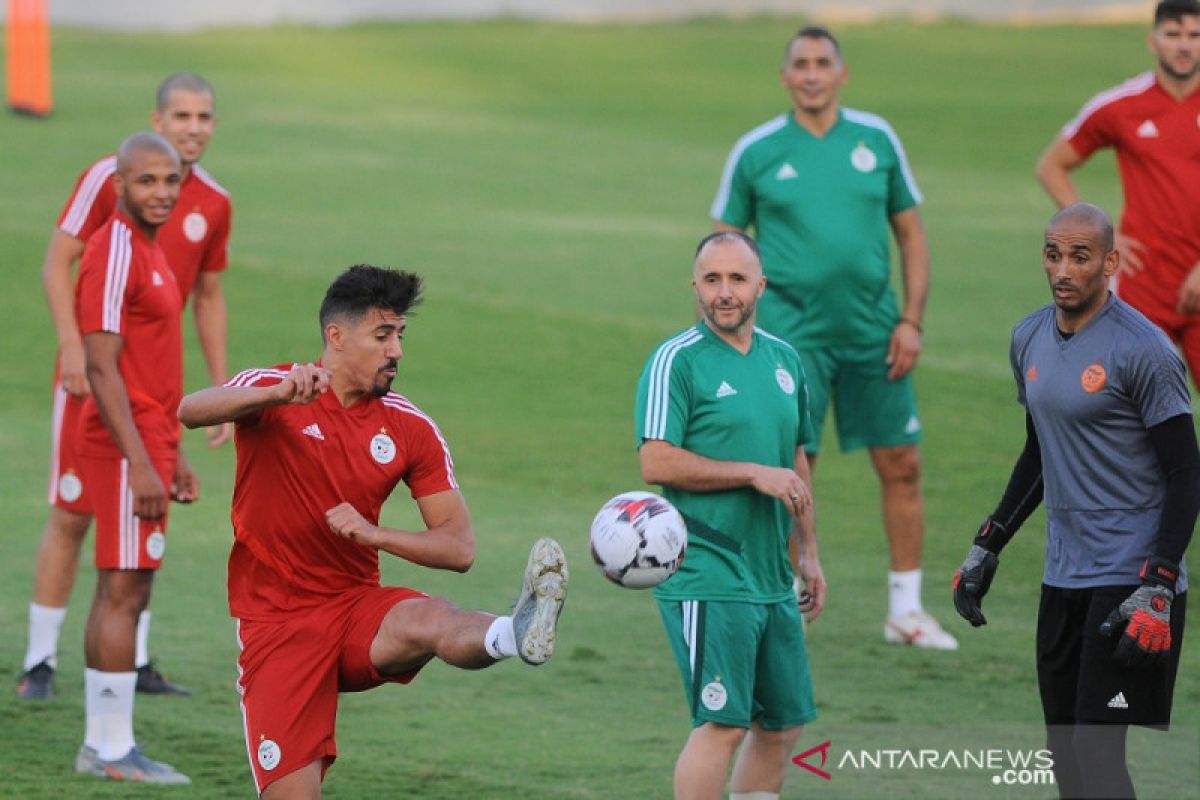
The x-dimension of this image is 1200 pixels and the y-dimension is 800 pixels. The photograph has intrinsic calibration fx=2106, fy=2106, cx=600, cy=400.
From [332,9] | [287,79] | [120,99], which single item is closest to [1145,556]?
[120,99]

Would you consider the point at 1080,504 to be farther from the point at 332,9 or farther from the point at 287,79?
the point at 332,9

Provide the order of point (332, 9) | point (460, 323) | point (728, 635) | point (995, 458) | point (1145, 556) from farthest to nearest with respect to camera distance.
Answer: point (332, 9)
point (460, 323)
point (995, 458)
point (728, 635)
point (1145, 556)

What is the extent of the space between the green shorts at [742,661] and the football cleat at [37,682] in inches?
136

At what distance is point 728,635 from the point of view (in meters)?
6.63

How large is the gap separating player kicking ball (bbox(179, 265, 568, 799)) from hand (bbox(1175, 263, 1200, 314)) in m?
4.58

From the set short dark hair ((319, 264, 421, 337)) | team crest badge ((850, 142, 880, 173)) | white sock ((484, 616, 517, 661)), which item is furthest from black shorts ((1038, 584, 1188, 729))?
team crest badge ((850, 142, 880, 173))

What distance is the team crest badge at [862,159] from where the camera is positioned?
9891 millimetres

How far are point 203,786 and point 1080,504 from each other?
3470mm

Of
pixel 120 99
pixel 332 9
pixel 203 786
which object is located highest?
pixel 332 9

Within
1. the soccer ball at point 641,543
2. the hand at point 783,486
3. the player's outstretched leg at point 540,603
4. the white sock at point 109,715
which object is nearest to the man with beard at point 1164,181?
the hand at point 783,486

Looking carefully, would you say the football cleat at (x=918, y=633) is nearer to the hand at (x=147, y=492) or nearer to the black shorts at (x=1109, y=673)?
the black shorts at (x=1109, y=673)

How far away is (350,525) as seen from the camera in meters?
6.17

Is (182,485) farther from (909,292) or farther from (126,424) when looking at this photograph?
(909,292)

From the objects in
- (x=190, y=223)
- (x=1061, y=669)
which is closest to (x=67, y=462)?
(x=190, y=223)
